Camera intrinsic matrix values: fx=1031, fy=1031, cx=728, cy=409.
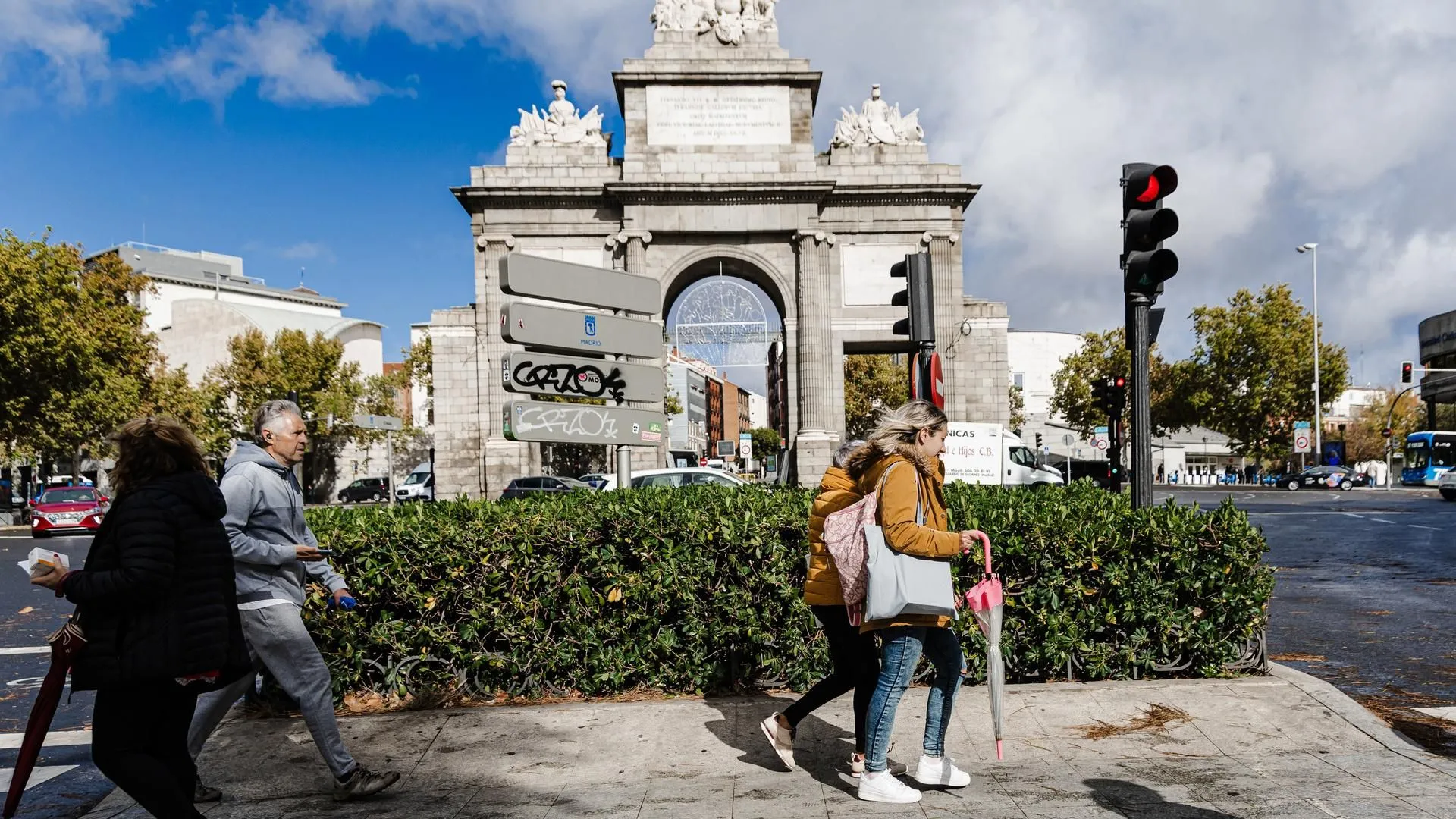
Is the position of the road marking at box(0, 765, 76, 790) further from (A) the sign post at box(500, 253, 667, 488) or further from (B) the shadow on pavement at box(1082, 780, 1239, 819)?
(B) the shadow on pavement at box(1082, 780, 1239, 819)

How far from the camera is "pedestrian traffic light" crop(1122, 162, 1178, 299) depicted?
647 cm

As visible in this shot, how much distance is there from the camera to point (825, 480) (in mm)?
4758

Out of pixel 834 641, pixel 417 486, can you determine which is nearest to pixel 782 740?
pixel 834 641

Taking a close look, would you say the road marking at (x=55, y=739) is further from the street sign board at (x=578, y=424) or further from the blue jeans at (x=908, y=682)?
the blue jeans at (x=908, y=682)

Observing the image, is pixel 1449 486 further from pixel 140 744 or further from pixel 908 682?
pixel 140 744

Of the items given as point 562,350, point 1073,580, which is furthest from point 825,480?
point 562,350

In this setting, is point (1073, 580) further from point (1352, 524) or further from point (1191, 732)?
point (1352, 524)

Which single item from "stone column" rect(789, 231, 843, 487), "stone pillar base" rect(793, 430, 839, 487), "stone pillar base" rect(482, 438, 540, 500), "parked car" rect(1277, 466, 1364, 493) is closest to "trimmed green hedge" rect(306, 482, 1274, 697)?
"stone pillar base" rect(793, 430, 839, 487)

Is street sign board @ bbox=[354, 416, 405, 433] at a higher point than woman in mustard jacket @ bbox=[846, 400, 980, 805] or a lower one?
higher

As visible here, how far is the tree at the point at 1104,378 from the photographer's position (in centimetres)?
6069

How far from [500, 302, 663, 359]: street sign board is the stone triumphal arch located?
23707 mm

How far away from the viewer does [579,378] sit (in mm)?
8258

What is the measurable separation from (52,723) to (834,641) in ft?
17.0

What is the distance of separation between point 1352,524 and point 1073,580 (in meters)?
20.1
